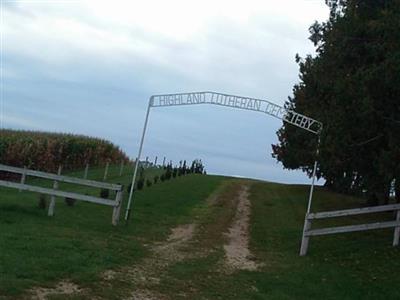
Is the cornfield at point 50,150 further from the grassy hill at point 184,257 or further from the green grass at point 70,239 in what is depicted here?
the grassy hill at point 184,257

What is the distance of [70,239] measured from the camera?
13289 mm

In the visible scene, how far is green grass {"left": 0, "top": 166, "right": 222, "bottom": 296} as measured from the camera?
942 cm

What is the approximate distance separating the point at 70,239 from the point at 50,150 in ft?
90.2

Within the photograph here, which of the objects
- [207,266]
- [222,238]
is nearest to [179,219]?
[222,238]

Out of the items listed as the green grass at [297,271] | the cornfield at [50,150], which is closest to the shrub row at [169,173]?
the cornfield at [50,150]

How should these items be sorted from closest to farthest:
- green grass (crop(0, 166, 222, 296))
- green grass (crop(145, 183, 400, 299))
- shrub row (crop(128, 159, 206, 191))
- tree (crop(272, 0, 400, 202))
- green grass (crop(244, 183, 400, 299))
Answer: green grass (crop(0, 166, 222, 296))
green grass (crop(145, 183, 400, 299))
green grass (crop(244, 183, 400, 299))
tree (crop(272, 0, 400, 202))
shrub row (crop(128, 159, 206, 191))

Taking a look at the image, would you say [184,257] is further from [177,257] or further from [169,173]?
[169,173]

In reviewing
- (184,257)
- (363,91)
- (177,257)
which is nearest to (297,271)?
(184,257)

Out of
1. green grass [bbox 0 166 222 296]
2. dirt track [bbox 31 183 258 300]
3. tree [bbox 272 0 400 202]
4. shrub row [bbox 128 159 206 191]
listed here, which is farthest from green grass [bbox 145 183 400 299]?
shrub row [bbox 128 159 206 191]

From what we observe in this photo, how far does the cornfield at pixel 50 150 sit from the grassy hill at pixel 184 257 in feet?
50.5

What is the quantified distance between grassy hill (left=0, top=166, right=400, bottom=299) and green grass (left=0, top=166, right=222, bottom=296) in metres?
0.02

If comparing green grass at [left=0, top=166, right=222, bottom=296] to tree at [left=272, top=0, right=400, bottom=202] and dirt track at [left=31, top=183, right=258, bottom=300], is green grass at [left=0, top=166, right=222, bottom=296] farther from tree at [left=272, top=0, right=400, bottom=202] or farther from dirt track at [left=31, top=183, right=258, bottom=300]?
tree at [left=272, top=0, right=400, bottom=202]

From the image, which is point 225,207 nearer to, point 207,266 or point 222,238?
point 222,238

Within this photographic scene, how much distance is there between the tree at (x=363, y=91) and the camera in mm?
14320
